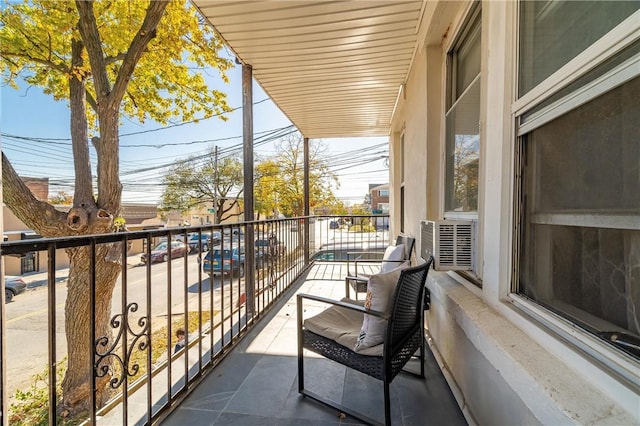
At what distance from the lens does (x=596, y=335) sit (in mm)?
742

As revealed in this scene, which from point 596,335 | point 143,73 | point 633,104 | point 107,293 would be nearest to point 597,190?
point 633,104

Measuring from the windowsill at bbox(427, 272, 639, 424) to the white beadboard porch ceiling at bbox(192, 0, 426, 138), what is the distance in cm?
224

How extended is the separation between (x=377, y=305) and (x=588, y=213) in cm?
92

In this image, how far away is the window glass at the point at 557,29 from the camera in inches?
28.4

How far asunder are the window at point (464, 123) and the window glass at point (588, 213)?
23.0 inches

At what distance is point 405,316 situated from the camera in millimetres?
1456

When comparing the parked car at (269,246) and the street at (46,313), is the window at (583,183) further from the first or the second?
the street at (46,313)

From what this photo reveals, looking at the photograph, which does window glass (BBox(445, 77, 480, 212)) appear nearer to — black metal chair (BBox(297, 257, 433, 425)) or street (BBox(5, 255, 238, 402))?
black metal chair (BBox(297, 257, 433, 425))

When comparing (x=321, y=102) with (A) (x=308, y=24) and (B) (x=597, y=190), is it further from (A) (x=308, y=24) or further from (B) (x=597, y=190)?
(B) (x=597, y=190)

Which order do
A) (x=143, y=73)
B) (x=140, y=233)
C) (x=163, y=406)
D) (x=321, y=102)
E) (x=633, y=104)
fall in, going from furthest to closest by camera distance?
(x=143, y=73), (x=321, y=102), (x=163, y=406), (x=140, y=233), (x=633, y=104)

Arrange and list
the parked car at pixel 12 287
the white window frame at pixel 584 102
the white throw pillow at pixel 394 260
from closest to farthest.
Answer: the white window frame at pixel 584 102, the white throw pillow at pixel 394 260, the parked car at pixel 12 287

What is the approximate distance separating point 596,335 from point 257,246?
9.12ft

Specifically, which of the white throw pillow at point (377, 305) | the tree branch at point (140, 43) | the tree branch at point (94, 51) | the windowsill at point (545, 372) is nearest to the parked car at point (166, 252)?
the white throw pillow at point (377, 305)

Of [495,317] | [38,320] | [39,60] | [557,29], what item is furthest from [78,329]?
[38,320]
